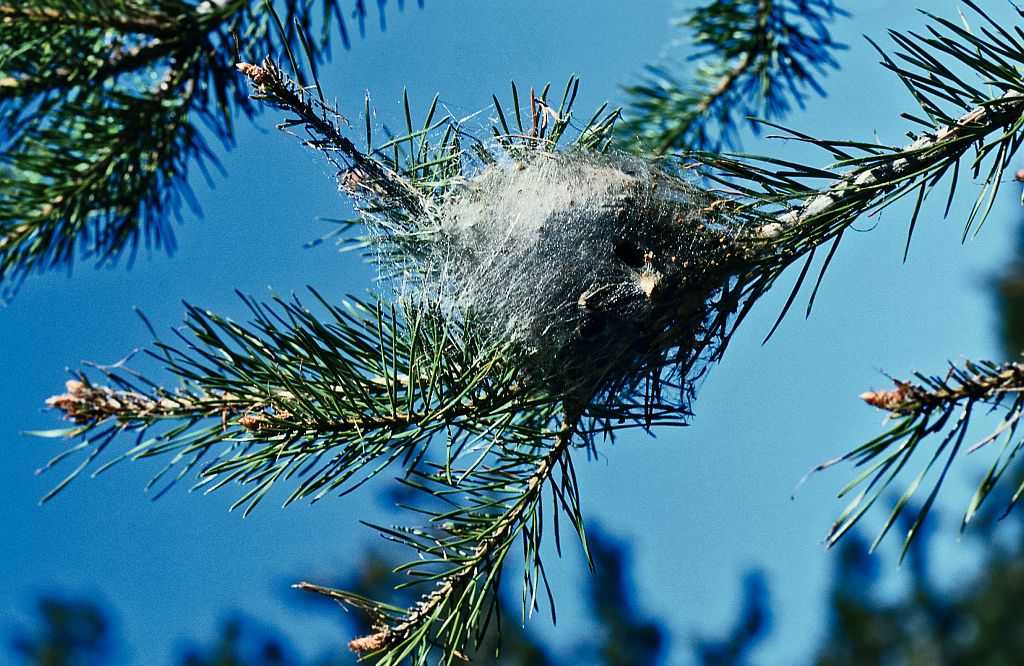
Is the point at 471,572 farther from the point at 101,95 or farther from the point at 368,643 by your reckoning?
the point at 101,95

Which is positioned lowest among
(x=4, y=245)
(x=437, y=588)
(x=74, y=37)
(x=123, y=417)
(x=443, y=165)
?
(x=437, y=588)

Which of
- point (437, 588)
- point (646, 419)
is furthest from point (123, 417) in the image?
point (646, 419)

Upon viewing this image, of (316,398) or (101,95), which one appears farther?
(101,95)

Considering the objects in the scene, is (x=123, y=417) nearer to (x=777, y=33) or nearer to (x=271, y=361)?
(x=271, y=361)

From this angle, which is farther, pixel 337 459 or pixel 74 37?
pixel 74 37

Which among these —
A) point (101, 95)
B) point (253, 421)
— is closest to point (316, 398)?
point (253, 421)

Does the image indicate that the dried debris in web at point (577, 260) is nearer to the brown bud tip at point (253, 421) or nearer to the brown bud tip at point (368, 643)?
the brown bud tip at point (253, 421)
